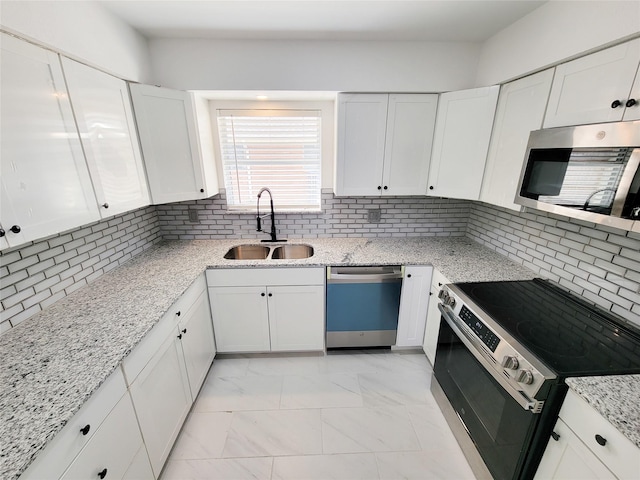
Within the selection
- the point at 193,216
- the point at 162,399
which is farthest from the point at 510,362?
the point at 193,216

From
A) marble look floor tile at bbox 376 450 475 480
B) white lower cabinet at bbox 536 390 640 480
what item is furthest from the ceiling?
marble look floor tile at bbox 376 450 475 480

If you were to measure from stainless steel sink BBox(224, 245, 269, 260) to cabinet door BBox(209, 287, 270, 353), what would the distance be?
50 cm

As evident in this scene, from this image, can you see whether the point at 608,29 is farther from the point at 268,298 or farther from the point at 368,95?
the point at 268,298

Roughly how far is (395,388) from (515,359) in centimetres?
112

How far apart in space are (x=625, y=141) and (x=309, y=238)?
2.07 metres

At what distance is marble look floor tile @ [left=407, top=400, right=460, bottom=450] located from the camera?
5.32 feet

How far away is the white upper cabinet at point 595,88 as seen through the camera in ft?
3.54

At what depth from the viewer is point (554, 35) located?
1396 millimetres

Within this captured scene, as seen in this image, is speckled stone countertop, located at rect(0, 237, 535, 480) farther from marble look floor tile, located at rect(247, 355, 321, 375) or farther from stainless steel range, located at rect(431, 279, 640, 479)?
marble look floor tile, located at rect(247, 355, 321, 375)

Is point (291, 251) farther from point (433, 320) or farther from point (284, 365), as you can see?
point (433, 320)

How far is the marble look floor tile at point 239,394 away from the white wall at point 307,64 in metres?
2.28

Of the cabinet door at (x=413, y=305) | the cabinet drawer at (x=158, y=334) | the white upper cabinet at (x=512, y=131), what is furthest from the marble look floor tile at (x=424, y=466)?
the white upper cabinet at (x=512, y=131)

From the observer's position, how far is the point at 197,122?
6.63 ft

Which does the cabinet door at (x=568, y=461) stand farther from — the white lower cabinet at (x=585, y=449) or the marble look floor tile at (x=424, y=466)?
the marble look floor tile at (x=424, y=466)
